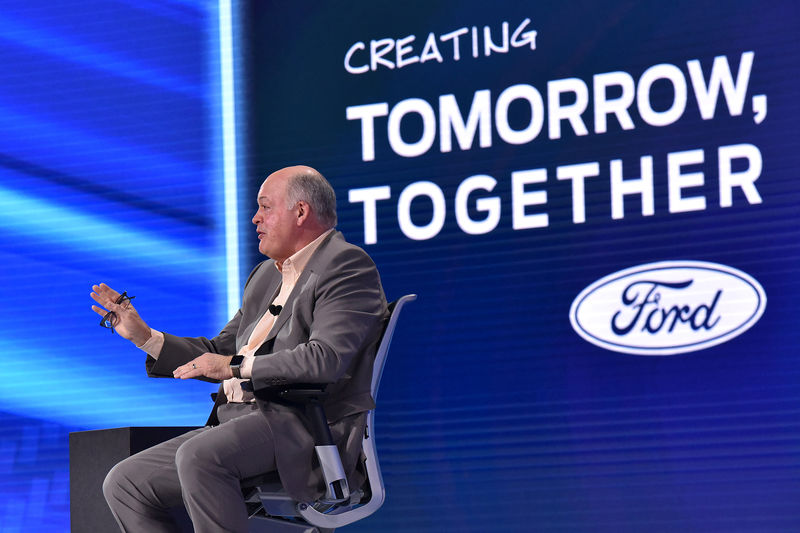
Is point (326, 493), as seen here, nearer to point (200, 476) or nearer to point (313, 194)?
point (200, 476)

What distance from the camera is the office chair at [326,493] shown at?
8.39ft

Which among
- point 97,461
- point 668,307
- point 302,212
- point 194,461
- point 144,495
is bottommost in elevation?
point 97,461

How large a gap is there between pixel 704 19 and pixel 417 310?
5.27 feet

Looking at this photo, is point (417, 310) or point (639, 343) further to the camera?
point (417, 310)

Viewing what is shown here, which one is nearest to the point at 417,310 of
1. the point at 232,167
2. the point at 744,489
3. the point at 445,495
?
the point at 445,495

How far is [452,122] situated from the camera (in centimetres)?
447

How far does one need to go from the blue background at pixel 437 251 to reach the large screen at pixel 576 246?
11 millimetres

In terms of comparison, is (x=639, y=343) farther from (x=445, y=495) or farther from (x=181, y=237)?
(x=181, y=237)

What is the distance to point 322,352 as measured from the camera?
2535 millimetres

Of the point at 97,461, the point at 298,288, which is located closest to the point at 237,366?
the point at 298,288

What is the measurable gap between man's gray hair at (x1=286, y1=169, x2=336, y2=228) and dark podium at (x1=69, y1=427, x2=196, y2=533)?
1003 mm

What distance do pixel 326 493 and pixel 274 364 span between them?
34cm

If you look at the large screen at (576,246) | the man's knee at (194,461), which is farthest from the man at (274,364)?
the large screen at (576,246)

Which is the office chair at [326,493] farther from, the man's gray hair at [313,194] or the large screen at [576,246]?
the large screen at [576,246]
